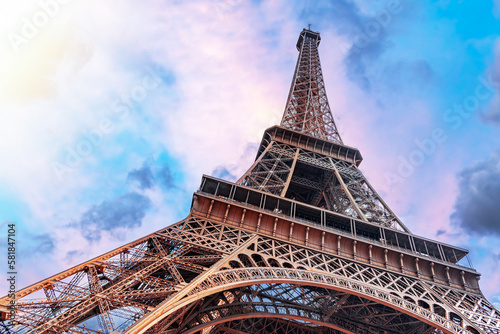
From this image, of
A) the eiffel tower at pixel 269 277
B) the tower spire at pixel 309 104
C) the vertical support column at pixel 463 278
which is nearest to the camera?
the eiffel tower at pixel 269 277

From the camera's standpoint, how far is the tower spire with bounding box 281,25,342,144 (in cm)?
3422

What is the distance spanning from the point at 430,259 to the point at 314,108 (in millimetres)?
21758

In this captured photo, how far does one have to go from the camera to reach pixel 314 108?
122 ft

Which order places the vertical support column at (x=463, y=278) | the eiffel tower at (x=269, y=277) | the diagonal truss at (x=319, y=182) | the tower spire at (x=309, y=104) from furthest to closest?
the tower spire at (x=309, y=104), the diagonal truss at (x=319, y=182), the vertical support column at (x=463, y=278), the eiffel tower at (x=269, y=277)

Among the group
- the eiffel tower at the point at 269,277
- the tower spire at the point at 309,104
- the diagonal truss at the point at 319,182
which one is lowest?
the eiffel tower at the point at 269,277

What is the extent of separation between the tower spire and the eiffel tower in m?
9.49

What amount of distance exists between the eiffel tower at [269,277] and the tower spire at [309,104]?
9485mm

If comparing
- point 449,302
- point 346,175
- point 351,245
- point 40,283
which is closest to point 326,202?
point 346,175

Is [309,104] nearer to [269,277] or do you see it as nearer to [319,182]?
[319,182]

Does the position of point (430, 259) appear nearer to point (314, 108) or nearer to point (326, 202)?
point (326, 202)

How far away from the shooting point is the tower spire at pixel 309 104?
112 feet

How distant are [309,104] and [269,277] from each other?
2629 centimetres

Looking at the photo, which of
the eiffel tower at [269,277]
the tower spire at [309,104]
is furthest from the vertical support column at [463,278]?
the tower spire at [309,104]

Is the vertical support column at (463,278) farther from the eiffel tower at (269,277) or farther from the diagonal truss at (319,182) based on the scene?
the diagonal truss at (319,182)
